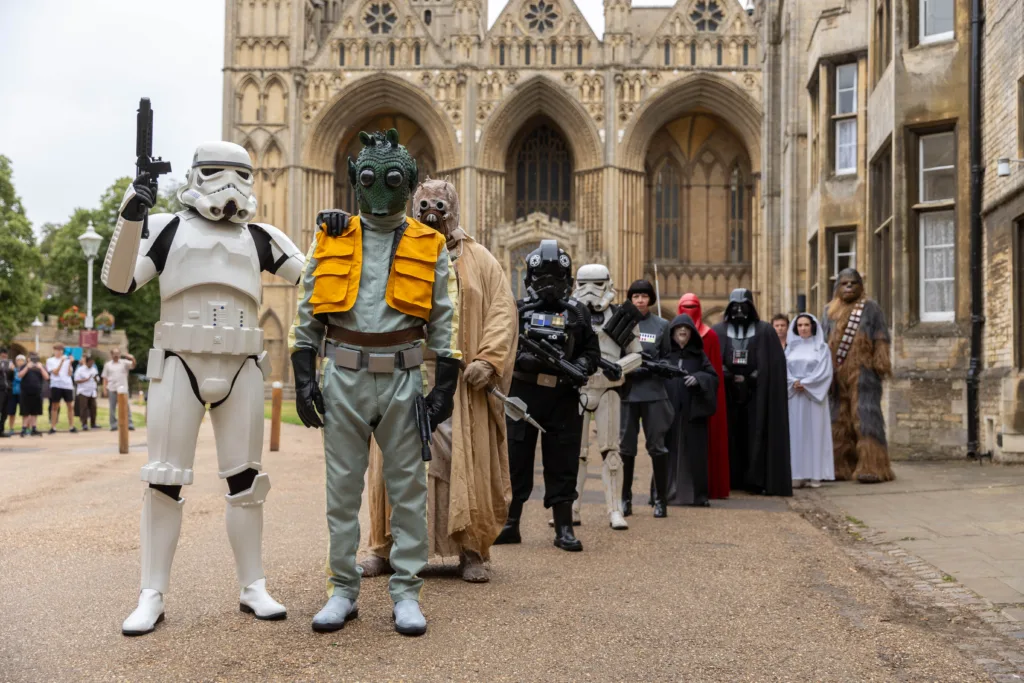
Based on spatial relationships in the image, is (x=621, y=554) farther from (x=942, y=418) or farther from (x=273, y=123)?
(x=273, y=123)

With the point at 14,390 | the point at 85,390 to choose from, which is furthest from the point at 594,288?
the point at 14,390

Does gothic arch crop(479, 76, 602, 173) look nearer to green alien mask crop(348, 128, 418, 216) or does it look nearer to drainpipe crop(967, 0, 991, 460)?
drainpipe crop(967, 0, 991, 460)

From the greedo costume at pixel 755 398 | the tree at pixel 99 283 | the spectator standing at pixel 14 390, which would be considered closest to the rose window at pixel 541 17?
the tree at pixel 99 283

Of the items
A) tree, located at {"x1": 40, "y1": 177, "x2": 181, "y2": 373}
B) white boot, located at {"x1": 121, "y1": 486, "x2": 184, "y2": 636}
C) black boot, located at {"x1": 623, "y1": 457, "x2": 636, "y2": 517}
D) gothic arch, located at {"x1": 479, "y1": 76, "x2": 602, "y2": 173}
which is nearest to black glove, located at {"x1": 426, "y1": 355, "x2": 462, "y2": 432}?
white boot, located at {"x1": 121, "y1": 486, "x2": 184, "y2": 636}

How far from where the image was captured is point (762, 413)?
1065 centimetres

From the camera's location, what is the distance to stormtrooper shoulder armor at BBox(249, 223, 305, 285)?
519 cm

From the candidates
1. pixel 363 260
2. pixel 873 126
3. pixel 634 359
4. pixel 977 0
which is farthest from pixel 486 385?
pixel 873 126

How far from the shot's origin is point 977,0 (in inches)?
535

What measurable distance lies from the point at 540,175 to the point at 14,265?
2166cm

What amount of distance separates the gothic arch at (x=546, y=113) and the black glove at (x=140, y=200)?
36431mm

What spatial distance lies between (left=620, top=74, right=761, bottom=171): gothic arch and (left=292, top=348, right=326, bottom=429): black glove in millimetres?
36793

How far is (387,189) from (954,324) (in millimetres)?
10885

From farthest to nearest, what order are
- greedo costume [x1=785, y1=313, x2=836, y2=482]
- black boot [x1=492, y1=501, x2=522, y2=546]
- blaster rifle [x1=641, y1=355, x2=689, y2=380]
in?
greedo costume [x1=785, y1=313, x2=836, y2=482] → blaster rifle [x1=641, y1=355, x2=689, y2=380] → black boot [x1=492, y1=501, x2=522, y2=546]

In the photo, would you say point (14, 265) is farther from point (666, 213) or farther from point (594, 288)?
point (594, 288)
